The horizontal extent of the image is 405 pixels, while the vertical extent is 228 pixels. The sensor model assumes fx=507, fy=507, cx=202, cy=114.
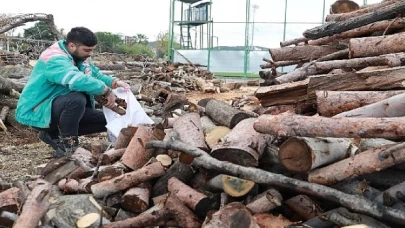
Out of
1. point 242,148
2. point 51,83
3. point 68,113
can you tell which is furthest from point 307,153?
point 51,83

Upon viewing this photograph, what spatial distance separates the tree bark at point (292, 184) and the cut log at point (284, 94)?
1.10 meters

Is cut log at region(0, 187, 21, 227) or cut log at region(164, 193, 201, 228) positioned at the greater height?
cut log at region(164, 193, 201, 228)

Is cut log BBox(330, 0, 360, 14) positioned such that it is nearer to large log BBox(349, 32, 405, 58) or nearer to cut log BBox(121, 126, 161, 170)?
large log BBox(349, 32, 405, 58)

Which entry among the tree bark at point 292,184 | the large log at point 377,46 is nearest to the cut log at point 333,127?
the tree bark at point 292,184

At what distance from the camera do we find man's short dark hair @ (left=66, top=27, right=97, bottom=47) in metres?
5.12

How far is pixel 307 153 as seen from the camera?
2.89 metres

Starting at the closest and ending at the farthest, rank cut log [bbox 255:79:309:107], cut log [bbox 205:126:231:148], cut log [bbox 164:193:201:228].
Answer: cut log [bbox 164:193:201:228] < cut log [bbox 205:126:231:148] < cut log [bbox 255:79:309:107]

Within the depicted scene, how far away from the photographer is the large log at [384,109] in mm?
3020

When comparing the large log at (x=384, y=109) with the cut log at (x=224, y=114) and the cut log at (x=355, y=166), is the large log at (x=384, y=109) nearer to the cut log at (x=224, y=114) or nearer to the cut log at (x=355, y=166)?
the cut log at (x=355, y=166)

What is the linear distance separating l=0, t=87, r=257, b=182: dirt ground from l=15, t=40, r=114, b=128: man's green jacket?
0.57 meters

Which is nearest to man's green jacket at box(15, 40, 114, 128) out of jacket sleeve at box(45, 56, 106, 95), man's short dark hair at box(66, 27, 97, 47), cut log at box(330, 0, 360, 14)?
jacket sleeve at box(45, 56, 106, 95)

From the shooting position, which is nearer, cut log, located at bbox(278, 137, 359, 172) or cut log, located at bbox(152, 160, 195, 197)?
cut log, located at bbox(278, 137, 359, 172)

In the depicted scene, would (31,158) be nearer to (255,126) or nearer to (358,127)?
(255,126)

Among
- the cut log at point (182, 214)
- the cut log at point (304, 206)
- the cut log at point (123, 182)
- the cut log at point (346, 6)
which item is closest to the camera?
the cut log at point (304, 206)
